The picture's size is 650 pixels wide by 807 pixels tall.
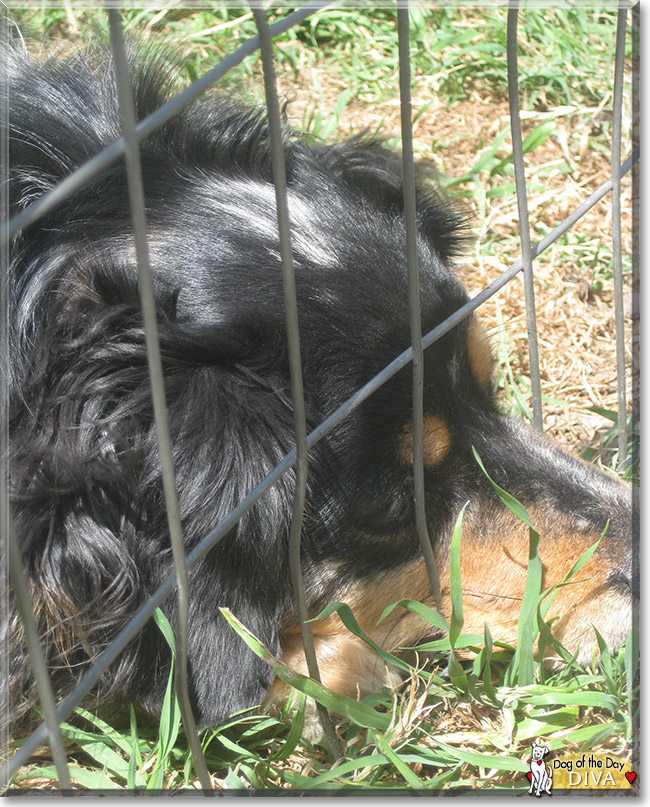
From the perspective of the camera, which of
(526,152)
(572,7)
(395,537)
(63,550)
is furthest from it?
(572,7)

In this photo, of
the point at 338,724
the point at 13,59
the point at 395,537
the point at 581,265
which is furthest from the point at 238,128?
the point at 581,265

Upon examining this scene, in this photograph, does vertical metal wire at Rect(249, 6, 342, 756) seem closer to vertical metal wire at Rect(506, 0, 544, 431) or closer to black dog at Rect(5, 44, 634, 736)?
black dog at Rect(5, 44, 634, 736)

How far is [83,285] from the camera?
1.94 m

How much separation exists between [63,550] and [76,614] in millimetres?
140

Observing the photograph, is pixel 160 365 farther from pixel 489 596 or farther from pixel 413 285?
pixel 489 596

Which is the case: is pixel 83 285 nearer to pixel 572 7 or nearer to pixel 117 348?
pixel 117 348

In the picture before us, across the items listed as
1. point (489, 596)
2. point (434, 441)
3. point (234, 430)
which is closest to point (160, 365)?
point (234, 430)

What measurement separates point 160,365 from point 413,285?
647 millimetres

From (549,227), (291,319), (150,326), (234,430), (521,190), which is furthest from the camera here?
(549,227)

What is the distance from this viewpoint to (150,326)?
1.24 meters

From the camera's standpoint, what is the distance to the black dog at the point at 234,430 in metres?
1.84

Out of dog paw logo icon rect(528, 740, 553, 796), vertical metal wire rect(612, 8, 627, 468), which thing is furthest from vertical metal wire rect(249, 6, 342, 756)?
vertical metal wire rect(612, 8, 627, 468)

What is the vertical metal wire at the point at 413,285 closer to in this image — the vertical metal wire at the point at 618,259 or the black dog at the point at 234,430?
the black dog at the point at 234,430

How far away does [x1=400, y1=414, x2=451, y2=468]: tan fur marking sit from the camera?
2.11 metres
